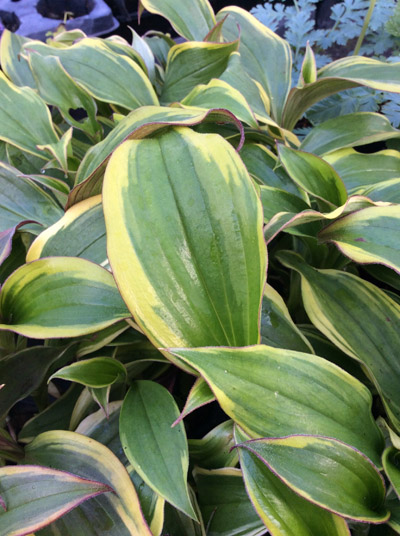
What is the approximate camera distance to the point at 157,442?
1.68 feet

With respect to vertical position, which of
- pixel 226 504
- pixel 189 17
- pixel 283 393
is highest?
pixel 189 17

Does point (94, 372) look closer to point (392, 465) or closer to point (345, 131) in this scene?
point (392, 465)

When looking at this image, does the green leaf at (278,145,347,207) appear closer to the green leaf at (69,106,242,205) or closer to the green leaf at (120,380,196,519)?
the green leaf at (69,106,242,205)

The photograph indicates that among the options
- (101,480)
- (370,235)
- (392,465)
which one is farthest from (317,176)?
(101,480)

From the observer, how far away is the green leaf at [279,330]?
549mm

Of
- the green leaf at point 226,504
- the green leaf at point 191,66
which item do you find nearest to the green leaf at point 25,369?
the green leaf at point 226,504

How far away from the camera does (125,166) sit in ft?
1.46

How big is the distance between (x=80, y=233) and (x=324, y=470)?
1.30 ft

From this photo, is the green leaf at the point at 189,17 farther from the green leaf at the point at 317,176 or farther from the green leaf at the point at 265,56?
the green leaf at the point at 317,176

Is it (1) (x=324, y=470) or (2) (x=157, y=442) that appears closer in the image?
(1) (x=324, y=470)

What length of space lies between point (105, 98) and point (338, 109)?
1.54 ft

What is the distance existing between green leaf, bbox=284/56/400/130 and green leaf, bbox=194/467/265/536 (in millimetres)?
618

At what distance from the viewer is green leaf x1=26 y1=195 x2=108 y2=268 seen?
1.88 ft

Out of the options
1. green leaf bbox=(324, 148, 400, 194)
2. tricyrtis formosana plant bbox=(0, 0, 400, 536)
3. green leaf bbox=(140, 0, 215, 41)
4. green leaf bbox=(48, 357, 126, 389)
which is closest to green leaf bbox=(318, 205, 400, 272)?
tricyrtis formosana plant bbox=(0, 0, 400, 536)
